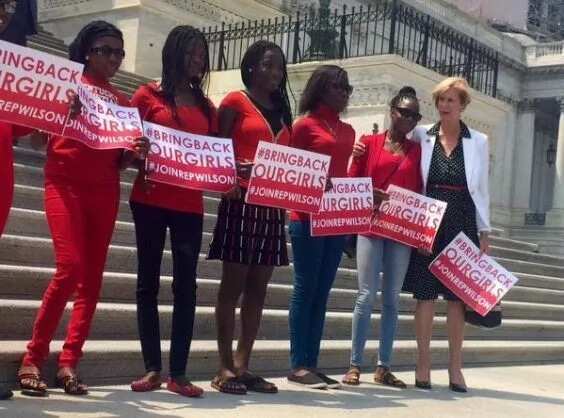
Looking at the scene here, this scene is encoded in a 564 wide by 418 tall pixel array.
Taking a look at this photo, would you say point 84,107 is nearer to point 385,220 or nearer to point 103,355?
point 103,355

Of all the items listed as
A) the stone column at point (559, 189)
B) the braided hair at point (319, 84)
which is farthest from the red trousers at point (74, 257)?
the stone column at point (559, 189)

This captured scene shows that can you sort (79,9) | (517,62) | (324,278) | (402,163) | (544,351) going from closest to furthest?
(324,278), (402,163), (544,351), (79,9), (517,62)

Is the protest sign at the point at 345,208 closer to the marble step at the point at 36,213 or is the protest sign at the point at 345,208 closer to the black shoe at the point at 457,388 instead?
the black shoe at the point at 457,388

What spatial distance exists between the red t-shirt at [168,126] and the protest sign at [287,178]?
1.13 ft

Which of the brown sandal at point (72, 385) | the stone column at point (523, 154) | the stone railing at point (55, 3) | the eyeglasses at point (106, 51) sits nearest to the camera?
the brown sandal at point (72, 385)

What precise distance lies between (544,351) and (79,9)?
13181 mm

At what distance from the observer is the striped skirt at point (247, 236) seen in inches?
195

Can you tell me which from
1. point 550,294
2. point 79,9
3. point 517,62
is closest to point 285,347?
point 550,294

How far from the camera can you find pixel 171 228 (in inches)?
188

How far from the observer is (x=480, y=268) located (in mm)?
6129

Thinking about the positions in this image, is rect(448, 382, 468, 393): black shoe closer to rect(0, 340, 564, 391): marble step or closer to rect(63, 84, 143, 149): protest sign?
rect(0, 340, 564, 391): marble step

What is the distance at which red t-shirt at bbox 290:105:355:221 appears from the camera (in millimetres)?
5543

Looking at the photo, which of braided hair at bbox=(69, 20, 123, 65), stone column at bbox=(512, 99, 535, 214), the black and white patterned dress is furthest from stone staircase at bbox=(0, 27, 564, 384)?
stone column at bbox=(512, 99, 535, 214)

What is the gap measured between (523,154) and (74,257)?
38479 millimetres
